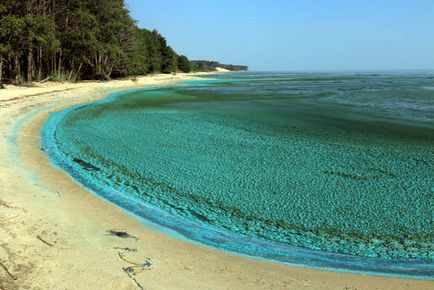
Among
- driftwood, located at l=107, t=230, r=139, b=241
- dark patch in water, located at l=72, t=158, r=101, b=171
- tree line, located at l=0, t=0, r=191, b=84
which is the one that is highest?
tree line, located at l=0, t=0, r=191, b=84

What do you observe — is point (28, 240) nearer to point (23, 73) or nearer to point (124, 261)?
point (124, 261)

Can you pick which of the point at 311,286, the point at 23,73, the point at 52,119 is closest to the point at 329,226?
the point at 311,286

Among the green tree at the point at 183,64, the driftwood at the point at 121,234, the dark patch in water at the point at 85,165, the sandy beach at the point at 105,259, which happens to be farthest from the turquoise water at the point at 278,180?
the green tree at the point at 183,64

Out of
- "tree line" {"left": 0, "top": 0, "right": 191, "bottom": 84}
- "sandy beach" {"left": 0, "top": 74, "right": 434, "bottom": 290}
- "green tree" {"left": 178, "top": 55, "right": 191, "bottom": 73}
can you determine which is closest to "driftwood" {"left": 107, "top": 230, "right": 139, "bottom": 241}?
"sandy beach" {"left": 0, "top": 74, "right": 434, "bottom": 290}

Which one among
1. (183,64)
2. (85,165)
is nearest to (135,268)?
(85,165)

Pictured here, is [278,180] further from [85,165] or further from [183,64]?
[183,64]

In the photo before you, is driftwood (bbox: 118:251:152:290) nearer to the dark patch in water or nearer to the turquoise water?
the turquoise water

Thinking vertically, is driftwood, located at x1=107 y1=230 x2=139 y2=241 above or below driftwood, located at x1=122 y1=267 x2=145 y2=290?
below

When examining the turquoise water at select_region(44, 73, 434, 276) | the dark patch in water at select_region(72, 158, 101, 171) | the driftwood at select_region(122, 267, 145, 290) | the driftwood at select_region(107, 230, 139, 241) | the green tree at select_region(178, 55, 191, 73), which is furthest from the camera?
the green tree at select_region(178, 55, 191, 73)
